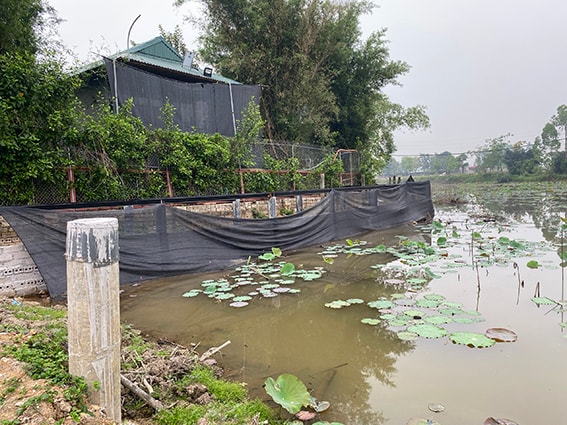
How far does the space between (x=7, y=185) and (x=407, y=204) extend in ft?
29.9

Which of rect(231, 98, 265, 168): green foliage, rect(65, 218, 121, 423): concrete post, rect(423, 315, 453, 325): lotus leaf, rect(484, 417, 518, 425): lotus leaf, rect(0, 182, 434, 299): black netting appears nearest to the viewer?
rect(65, 218, 121, 423): concrete post

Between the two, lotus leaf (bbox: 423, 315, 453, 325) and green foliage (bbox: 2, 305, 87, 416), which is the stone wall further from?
lotus leaf (bbox: 423, 315, 453, 325)

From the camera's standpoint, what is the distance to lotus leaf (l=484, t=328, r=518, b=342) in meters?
2.83

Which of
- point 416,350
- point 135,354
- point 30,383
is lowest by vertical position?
point 416,350

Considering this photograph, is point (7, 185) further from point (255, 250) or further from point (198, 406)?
point (198, 406)

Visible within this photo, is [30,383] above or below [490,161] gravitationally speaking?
below

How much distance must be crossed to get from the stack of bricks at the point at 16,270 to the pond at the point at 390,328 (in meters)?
0.99

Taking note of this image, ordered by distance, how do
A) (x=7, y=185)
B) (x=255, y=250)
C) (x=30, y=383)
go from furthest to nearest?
(x=255, y=250) < (x=7, y=185) < (x=30, y=383)

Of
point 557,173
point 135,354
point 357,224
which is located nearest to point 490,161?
point 557,173

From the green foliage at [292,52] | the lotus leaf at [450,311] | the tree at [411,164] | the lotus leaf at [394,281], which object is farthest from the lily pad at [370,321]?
the tree at [411,164]

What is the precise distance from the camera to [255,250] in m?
5.88

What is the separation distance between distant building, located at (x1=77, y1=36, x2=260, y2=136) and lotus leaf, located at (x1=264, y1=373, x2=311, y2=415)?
262 inches

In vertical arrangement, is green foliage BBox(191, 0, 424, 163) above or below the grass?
above

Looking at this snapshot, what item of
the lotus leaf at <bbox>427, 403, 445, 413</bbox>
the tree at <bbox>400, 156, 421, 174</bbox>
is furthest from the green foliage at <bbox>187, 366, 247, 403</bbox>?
the tree at <bbox>400, 156, 421, 174</bbox>
